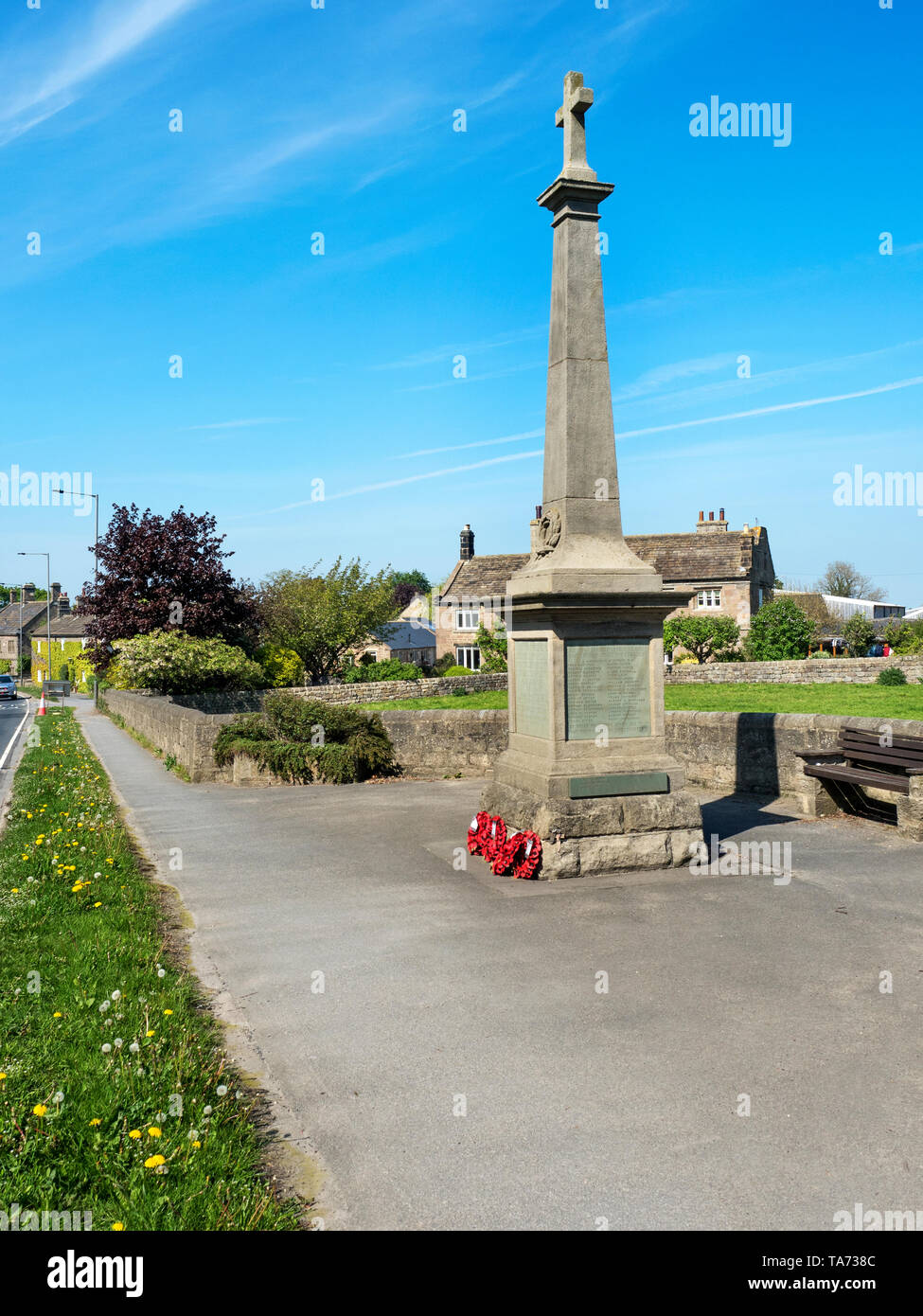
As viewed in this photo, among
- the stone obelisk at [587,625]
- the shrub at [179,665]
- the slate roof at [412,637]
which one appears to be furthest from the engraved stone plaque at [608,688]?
the slate roof at [412,637]

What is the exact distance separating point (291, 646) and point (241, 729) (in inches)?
853

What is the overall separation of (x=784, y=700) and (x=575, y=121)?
17.2 meters

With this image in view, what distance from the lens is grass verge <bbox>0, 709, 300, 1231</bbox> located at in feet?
10.1

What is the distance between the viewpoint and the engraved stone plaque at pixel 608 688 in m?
7.95

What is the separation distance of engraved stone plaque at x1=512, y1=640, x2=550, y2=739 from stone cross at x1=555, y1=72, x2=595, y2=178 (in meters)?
4.52

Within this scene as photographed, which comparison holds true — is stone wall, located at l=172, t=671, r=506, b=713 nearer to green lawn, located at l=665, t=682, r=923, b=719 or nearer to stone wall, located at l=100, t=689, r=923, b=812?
stone wall, located at l=100, t=689, r=923, b=812

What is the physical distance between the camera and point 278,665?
1195 inches

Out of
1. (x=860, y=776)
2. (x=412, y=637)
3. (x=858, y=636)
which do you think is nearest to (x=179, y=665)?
(x=860, y=776)

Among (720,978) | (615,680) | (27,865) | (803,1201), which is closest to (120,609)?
(27,865)

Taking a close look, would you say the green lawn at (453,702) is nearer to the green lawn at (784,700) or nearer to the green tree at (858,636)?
the green lawn at (784,700)

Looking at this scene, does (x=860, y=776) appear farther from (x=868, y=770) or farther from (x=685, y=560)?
(x=685, y=560)

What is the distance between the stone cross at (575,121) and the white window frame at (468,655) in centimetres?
4179

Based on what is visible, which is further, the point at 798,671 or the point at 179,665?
Answer: the point at 798,671
